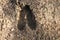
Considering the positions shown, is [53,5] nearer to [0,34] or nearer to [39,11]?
[39,11]

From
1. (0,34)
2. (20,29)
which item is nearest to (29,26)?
(20,29)

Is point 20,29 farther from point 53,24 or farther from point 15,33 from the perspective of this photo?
point 53,24

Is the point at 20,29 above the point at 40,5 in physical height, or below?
below

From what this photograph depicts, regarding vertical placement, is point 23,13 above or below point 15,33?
above

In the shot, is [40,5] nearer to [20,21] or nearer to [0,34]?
[20,21]

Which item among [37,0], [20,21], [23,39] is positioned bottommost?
[23,39]

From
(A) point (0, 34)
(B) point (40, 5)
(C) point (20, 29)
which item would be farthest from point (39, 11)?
(A) point (0, 34)
